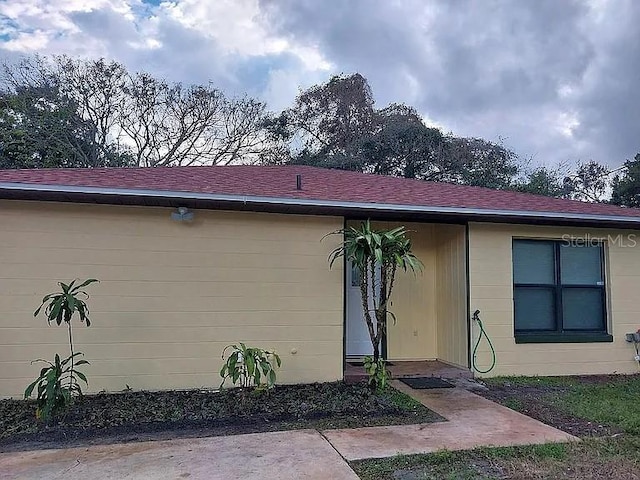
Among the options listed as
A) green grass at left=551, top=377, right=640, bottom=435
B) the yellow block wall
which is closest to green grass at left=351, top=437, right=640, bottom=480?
green grass at left=551, top=377, right=640, bottom=435

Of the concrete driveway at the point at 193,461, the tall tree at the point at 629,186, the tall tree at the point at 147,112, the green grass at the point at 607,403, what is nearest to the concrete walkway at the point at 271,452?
the concrete driveway at the point at 193,461

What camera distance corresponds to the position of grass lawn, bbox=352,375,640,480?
127 inches

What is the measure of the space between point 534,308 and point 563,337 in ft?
1.86

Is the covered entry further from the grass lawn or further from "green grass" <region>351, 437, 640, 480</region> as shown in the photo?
"green grass" <region>351, 437, 640, 480</region>

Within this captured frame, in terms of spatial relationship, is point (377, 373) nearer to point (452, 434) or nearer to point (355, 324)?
point (452, 434)

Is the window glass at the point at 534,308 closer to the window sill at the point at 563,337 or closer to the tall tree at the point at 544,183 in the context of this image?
the window sill at the point at 563,337

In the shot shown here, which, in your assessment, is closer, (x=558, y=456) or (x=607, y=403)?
(x=558, y=456)

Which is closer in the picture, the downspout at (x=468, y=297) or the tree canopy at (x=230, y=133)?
the downspout at (x=468, y=297)

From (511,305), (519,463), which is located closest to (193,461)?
(519,463)

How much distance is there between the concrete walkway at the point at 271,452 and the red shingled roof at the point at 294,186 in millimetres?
2770

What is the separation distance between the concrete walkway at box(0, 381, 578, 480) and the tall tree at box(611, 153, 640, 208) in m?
18.6

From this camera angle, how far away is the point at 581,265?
7.01m

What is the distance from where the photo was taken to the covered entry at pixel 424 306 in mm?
7000

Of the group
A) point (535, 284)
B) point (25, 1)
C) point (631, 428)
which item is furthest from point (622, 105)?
point (25, 1)
